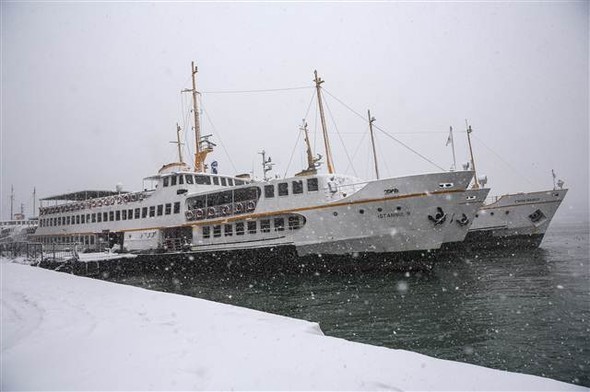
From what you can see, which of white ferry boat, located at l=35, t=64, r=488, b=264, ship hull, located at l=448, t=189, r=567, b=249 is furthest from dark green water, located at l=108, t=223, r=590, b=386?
ship hull, located at l=448, t=189, r=567, b=249

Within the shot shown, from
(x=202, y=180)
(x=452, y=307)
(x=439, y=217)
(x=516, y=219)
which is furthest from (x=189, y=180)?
(x=516, y=219)

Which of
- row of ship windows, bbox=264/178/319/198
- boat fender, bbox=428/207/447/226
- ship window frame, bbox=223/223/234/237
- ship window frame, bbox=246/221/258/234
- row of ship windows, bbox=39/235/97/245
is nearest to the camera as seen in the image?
boat fender, bbox=428/207/447/226

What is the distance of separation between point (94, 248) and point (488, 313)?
1184 inches

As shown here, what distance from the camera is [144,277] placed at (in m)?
21.7

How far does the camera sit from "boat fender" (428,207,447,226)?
16.2m

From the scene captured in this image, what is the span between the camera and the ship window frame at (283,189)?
19078mm

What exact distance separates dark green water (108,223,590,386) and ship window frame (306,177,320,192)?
15.4 feet

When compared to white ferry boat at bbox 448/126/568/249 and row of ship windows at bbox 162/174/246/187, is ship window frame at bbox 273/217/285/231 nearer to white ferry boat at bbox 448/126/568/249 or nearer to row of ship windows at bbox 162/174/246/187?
row of ship windows at bbox 162/174/246/187

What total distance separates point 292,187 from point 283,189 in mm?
603

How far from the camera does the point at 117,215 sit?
27.9 meters

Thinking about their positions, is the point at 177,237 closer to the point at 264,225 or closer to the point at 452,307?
the point at 264,225

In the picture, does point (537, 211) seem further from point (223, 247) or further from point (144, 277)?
point (144, 277)

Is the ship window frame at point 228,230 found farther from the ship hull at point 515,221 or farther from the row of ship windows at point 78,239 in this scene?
the ship hull at point 515,221

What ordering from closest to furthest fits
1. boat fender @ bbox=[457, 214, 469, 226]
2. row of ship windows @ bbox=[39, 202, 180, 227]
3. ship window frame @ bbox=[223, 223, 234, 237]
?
ship window frame @ bbox=[223, 223, 234, 237] → row of ship windows @ bbox=[39, 202, 180, 227] → boat fender @ bbox=[457, 214, 469, 226]
